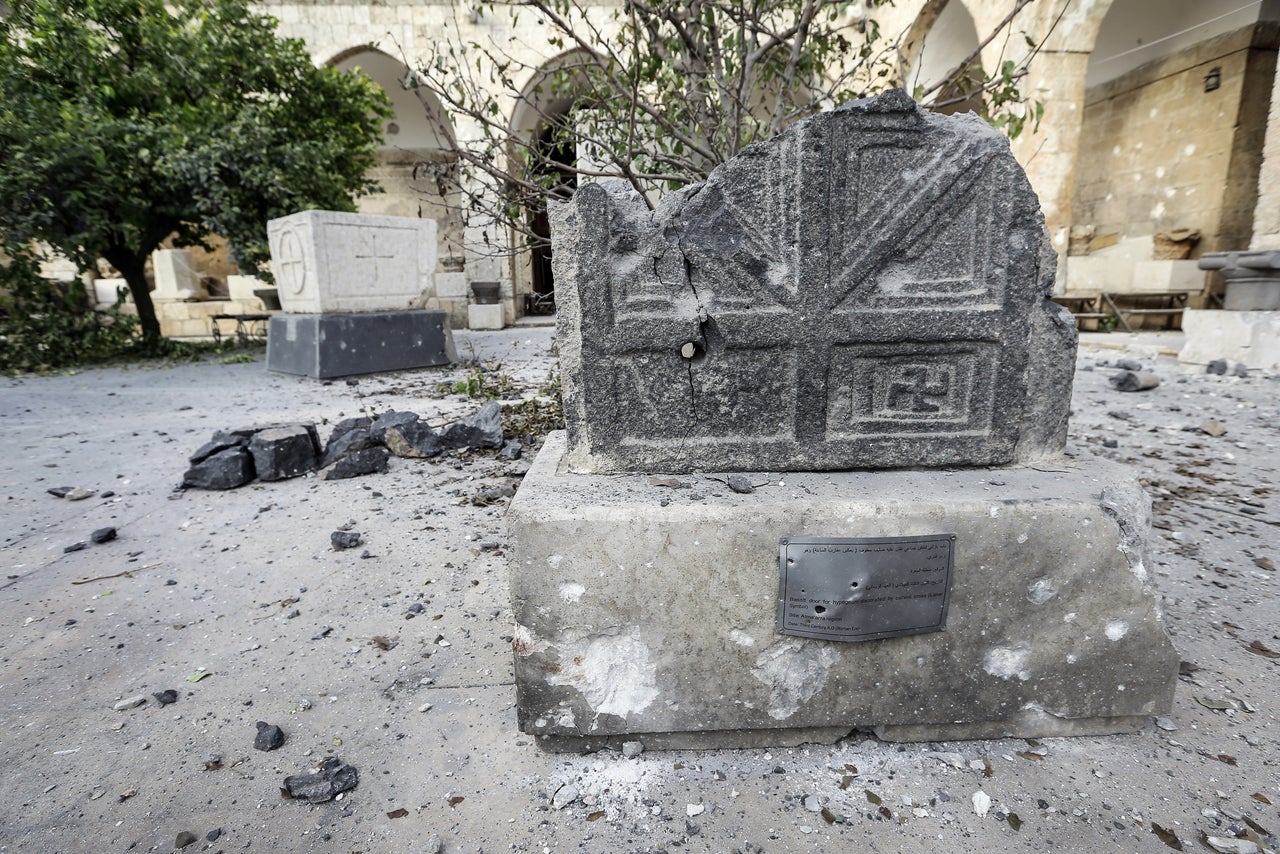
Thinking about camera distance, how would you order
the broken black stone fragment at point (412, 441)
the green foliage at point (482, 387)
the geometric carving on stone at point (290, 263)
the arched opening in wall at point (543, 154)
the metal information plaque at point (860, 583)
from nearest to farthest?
1. the metal information plaque at point (860, 583)
2. the arched opening in wall at point (543, 154)
3. the broken black stone fragment at point (412, 441)
4. the green foliage at point (482, 387)
5. the geometric carving on stone at point (290, 263)

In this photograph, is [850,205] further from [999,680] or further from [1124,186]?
[1124,186]

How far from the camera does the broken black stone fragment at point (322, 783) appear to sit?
1314 millimetres

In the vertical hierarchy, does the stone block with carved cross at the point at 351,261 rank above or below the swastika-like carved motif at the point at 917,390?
above

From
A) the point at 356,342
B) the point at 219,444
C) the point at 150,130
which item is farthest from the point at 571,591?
the point at 150,130

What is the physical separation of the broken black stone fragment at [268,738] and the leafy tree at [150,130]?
266 inches

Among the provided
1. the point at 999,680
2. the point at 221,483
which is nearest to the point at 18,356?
the point at 221,483

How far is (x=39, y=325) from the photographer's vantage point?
22.1 ft

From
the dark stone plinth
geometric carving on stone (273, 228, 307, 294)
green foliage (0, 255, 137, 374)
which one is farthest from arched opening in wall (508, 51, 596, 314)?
the dark stone plinth

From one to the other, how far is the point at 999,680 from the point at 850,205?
1.12 metres

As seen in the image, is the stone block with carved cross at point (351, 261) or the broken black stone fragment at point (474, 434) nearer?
the broken black stone fragment at point (474, 434)

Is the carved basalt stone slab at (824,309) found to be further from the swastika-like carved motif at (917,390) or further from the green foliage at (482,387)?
the green foliage at (482,387)

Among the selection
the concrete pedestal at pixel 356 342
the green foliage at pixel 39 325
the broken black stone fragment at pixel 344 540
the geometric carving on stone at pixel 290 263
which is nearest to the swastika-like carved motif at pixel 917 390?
the broken black stone fragment at pixel 344 540

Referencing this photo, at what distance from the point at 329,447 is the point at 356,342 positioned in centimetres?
286

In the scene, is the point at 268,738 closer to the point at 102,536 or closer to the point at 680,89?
the point at 102,536
